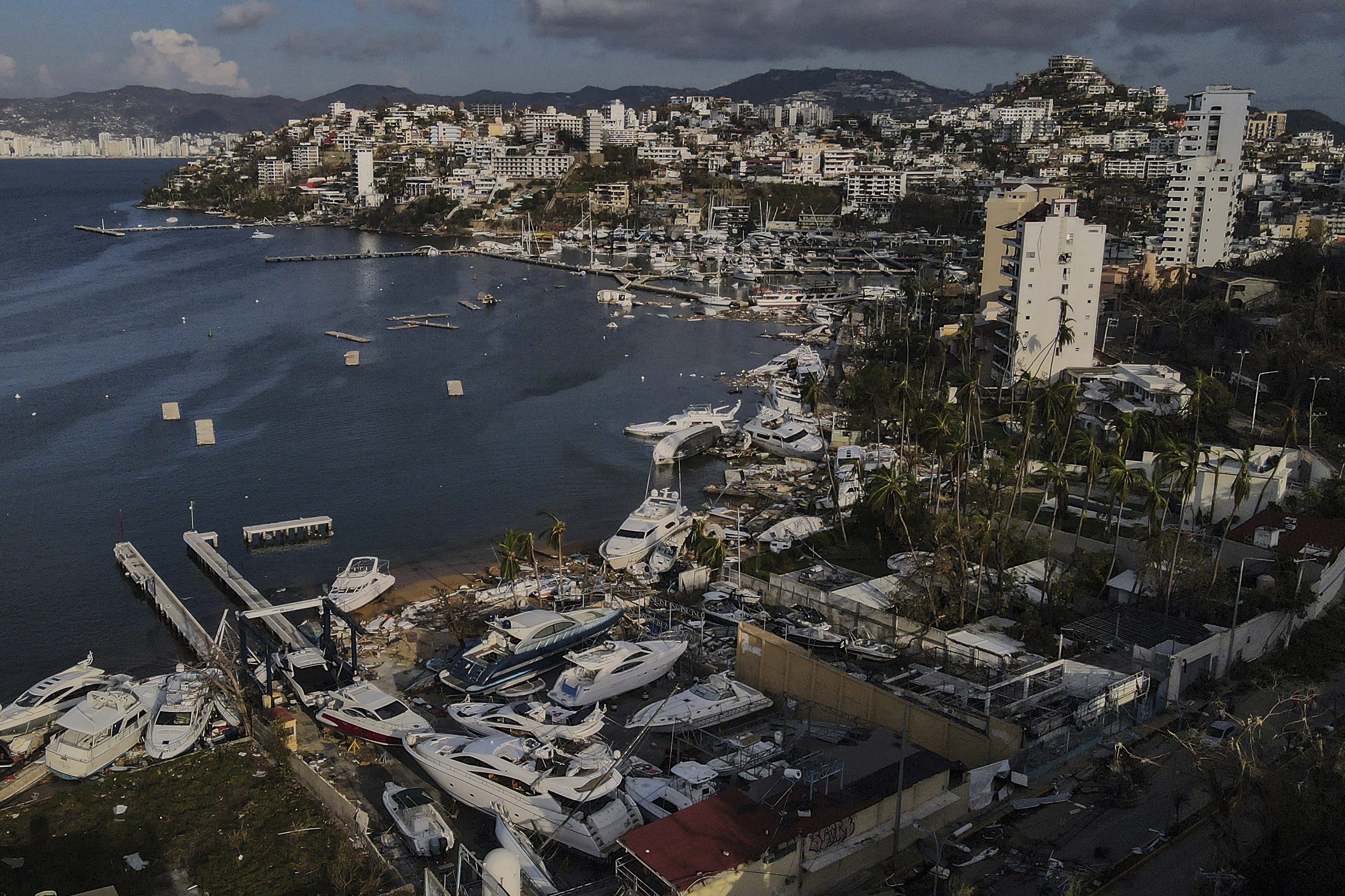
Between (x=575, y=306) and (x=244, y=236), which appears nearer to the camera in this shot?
(x=575, y=306)

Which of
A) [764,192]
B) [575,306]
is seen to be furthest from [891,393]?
[764,192]

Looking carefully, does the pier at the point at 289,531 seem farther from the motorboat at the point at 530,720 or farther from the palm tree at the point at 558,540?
the motorboat at the point at 530,720

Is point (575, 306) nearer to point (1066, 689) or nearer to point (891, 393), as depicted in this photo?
point (891, 393)

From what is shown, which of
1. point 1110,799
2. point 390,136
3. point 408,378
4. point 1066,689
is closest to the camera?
point 1110,799

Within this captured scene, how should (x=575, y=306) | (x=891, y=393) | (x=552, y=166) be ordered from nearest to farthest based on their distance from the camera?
1. (x=891, y=393)
2. (x=575, y=306)
3. (x=552, y=166)

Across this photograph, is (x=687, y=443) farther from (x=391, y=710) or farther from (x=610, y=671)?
(x=391, y=710)

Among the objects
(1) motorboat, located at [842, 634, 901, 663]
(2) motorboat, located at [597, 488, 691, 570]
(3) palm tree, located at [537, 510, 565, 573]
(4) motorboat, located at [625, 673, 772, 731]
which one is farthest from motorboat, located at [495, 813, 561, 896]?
(2) motorboat, located at [597, 488, 691, 570]

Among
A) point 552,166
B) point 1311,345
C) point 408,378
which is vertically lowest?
point 408,378
